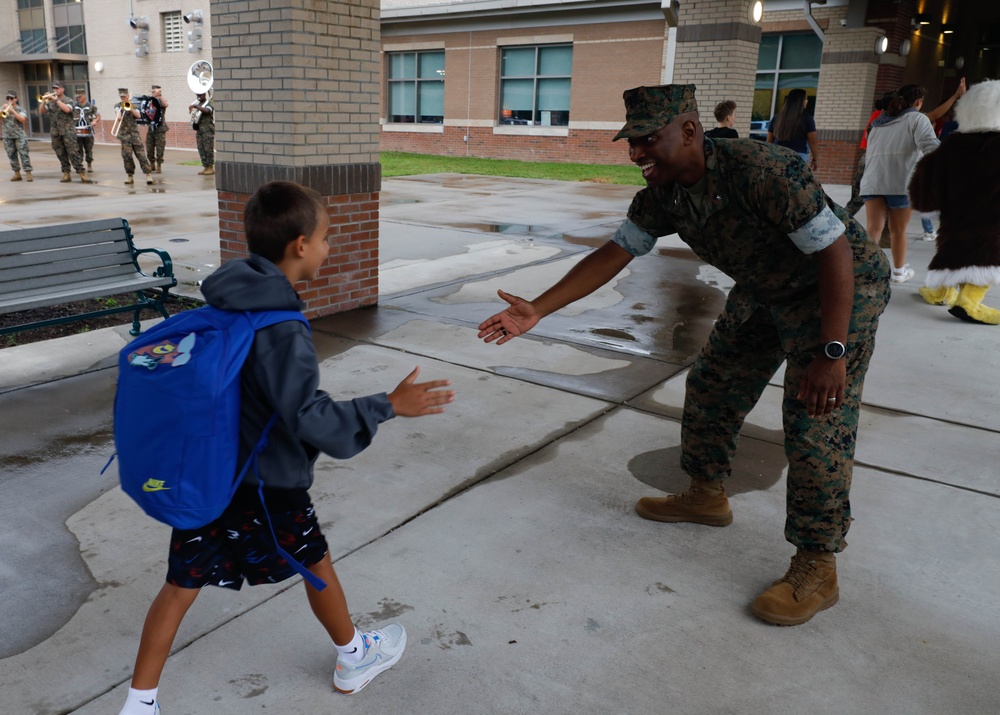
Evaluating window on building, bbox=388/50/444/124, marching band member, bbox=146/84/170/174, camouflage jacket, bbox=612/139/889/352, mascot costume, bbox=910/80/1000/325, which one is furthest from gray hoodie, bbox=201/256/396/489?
window on building, bbox=388/50/444/124

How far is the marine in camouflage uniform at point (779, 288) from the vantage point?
8.72 feet

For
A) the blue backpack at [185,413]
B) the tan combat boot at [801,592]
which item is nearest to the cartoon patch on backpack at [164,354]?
the blue backpack at [185,413]

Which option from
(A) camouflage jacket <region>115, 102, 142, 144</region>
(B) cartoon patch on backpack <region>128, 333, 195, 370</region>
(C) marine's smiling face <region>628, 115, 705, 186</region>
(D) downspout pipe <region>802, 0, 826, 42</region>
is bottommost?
(B) cartoon patch on backpack <region>128, 333, 195, 370</region>

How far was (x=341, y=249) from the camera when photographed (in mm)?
6758

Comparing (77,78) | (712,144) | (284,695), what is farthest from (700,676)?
(77,78)

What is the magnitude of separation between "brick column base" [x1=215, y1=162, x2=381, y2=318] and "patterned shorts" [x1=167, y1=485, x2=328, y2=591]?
434cm

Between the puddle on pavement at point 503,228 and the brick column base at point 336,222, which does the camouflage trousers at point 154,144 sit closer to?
the puddle on pavement at point 503,228

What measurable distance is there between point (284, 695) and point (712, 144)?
2.20 metres

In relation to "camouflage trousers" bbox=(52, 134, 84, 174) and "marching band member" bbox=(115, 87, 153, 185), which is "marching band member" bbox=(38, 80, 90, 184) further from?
"marching band member" bbox=(115, 87, 153, 185)

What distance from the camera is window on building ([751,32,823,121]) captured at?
73.0 ft

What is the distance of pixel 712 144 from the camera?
2811mm

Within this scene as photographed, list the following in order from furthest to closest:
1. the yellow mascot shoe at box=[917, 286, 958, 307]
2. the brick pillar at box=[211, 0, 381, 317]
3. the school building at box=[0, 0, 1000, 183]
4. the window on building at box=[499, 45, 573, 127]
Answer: the window on building at box=[499, 45, 573, 127] < the school building at box=[0, 0, 1000, 183] < the yellow mascot shoe at box=[917, 286, 958, 307] < the brick pillar at box=[211, 0, 381, 317]

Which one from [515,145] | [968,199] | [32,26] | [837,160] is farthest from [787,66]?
[32,26]

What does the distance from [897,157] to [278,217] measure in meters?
7.97
